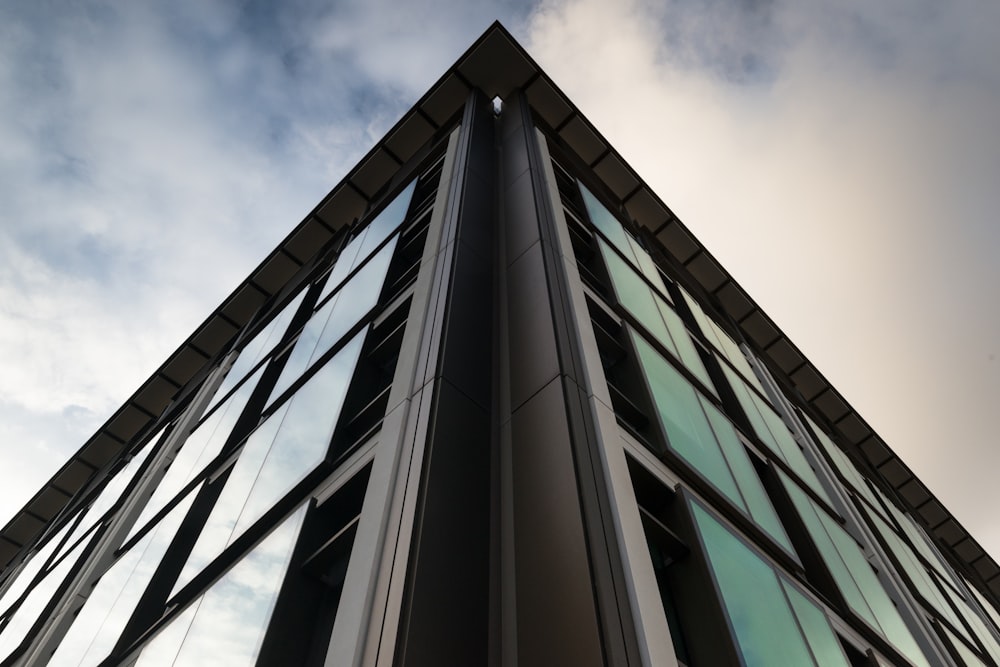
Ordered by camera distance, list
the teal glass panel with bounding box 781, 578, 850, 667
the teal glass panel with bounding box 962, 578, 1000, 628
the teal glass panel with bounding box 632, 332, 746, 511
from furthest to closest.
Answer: the teal glass panel with bounding box 962, 578, 1000, 628 → the teal glass panel with bounding box 632, 332, 746, 511 → the teal glass panel with bounding box 781, 578, 850, 667

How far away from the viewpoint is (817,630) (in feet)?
26.5

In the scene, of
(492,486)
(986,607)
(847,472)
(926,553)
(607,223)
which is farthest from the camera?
(986,607)

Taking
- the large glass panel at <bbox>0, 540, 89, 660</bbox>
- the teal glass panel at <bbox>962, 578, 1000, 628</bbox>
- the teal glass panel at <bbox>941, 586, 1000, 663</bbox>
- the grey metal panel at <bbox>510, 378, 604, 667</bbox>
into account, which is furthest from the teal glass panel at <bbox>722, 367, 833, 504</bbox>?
the large glass panel at <bbox>0, 540, 89, 660</bbox>

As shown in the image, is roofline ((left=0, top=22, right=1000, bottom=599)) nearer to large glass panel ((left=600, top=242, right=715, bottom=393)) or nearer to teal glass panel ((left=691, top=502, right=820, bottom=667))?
large glass panel ((left=600, top=242, right=715, bottom=393))

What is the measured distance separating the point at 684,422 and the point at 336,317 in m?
6.40

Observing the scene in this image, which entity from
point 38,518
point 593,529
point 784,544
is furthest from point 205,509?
point 38,518

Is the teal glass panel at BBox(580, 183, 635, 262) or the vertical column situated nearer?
the vertical column

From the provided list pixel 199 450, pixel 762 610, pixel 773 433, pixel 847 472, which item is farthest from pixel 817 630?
pixel 847 472

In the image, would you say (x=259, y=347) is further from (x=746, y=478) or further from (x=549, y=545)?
(x=549, y=545)

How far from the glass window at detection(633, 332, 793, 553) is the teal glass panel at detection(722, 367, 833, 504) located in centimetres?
251

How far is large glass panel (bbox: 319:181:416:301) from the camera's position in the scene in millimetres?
15512

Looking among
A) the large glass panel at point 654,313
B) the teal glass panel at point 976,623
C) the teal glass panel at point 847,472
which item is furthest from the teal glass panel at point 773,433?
the teal glass panel at point 976,623

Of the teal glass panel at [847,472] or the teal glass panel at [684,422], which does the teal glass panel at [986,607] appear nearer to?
the teal glass panel at [847,472]

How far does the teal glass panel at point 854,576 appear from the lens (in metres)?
10.7
